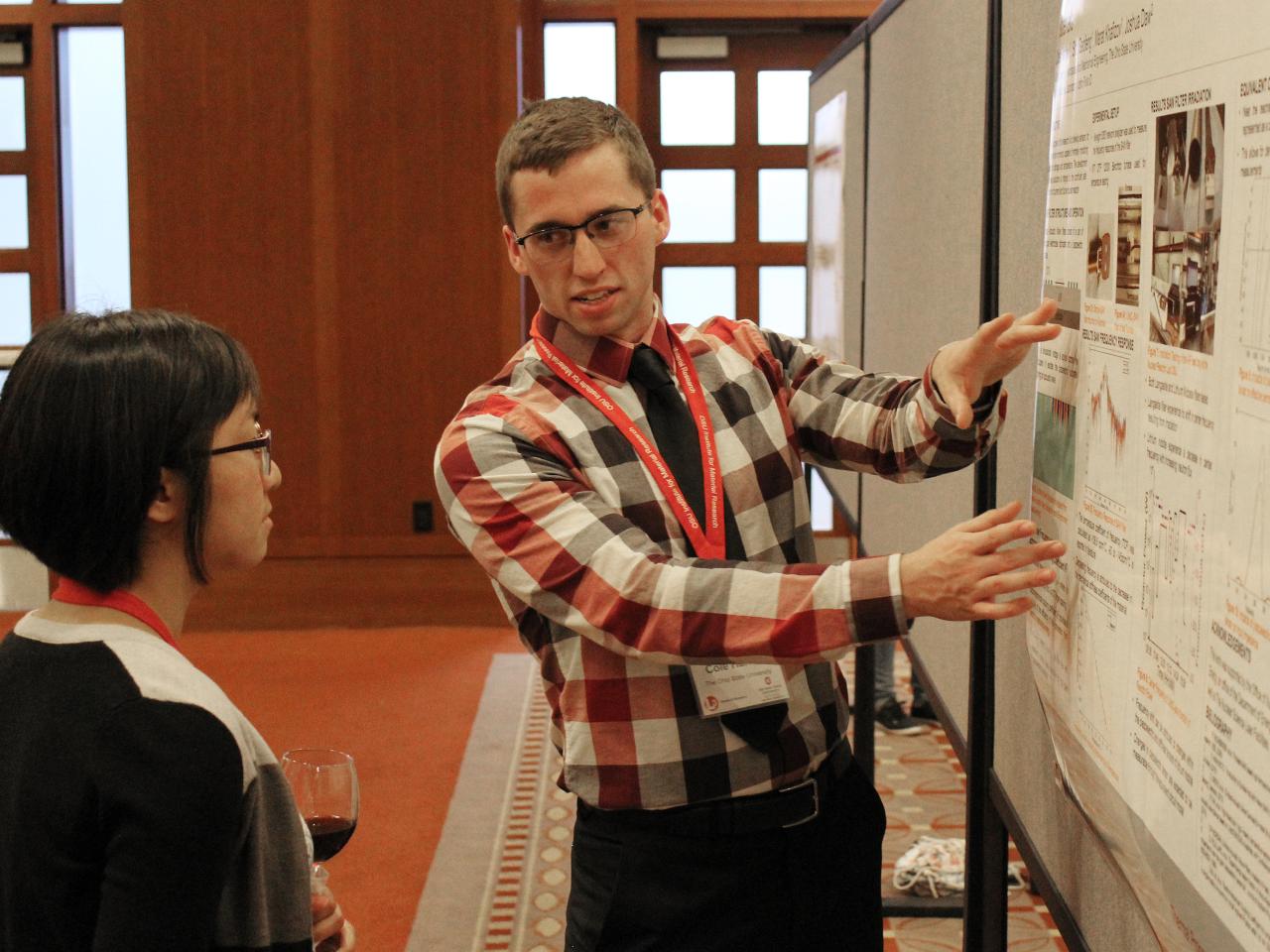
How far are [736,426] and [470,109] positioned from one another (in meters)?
4.50

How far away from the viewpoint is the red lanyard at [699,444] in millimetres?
1513

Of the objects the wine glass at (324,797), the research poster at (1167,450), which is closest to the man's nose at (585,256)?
the research poster at (1167,450)

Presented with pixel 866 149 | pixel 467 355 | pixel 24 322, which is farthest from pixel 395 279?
pixel 866 149

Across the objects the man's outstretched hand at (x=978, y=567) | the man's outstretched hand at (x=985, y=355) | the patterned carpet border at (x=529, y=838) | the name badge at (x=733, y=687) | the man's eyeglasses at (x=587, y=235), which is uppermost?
the man's eyeglasses at (x=587, y=235)

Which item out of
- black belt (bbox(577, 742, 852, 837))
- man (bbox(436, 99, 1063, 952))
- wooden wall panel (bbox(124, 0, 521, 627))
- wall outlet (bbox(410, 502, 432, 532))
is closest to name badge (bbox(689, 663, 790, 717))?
man (bbox(436, 99, 1063, 952))

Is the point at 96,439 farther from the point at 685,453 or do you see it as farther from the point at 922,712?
the point at 922,712

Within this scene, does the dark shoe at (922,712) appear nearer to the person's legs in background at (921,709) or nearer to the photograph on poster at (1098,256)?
the person's legs in background at (921,709)

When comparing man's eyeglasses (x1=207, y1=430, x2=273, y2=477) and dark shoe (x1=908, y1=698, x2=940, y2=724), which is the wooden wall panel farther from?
man's eyeglasses (x1=207, y1=430, x2=273, y2=477)

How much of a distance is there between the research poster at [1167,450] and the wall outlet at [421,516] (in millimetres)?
4861

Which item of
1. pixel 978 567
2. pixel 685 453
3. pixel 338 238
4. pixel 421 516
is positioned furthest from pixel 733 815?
pixel 338 238

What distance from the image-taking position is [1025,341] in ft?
4.08

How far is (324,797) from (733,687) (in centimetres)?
49

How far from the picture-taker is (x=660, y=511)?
1.50 m

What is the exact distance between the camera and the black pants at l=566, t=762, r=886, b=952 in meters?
1.55
